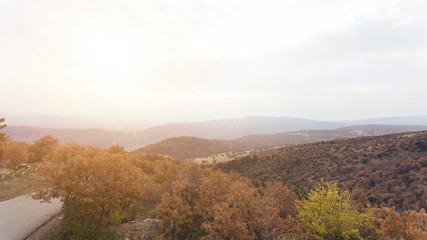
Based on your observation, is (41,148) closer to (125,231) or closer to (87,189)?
(125,231)

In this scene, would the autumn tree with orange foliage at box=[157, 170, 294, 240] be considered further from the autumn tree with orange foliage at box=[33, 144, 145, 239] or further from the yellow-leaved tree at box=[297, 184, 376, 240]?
the autumn tree with orange foliage at box=[33, 144, 145, 239]

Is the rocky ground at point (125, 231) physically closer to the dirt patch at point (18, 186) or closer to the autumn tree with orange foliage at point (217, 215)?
the autumn tree with orange foliage at point (217, 215)

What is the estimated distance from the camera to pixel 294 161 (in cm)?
3122

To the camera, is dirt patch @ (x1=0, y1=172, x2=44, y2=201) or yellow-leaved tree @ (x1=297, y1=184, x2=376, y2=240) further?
dirt patch @ (x1=0, y1=172, x2=44, y2=201)

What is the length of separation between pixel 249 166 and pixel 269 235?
3008 centimetres

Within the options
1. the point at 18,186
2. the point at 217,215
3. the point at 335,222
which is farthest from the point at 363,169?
the point at 18,186

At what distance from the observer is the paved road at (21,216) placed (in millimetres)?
9188

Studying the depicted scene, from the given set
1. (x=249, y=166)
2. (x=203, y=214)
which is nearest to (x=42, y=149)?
(x=203, y=214)

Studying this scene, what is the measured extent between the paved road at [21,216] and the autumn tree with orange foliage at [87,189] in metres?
3.41

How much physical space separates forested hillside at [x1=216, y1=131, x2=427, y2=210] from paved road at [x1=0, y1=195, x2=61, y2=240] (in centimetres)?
2169

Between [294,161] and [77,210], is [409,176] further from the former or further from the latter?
Answer: [77,210]

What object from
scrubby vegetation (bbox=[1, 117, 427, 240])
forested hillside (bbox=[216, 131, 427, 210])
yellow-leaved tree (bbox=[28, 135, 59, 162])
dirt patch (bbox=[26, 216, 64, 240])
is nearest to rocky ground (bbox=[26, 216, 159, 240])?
dirt patch (bbox=[26, 216, 64, 240])

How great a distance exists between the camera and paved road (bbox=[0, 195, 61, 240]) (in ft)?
30.1

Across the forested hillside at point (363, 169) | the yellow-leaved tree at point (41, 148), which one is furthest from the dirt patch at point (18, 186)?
the forested hillside at point (363, 169)
